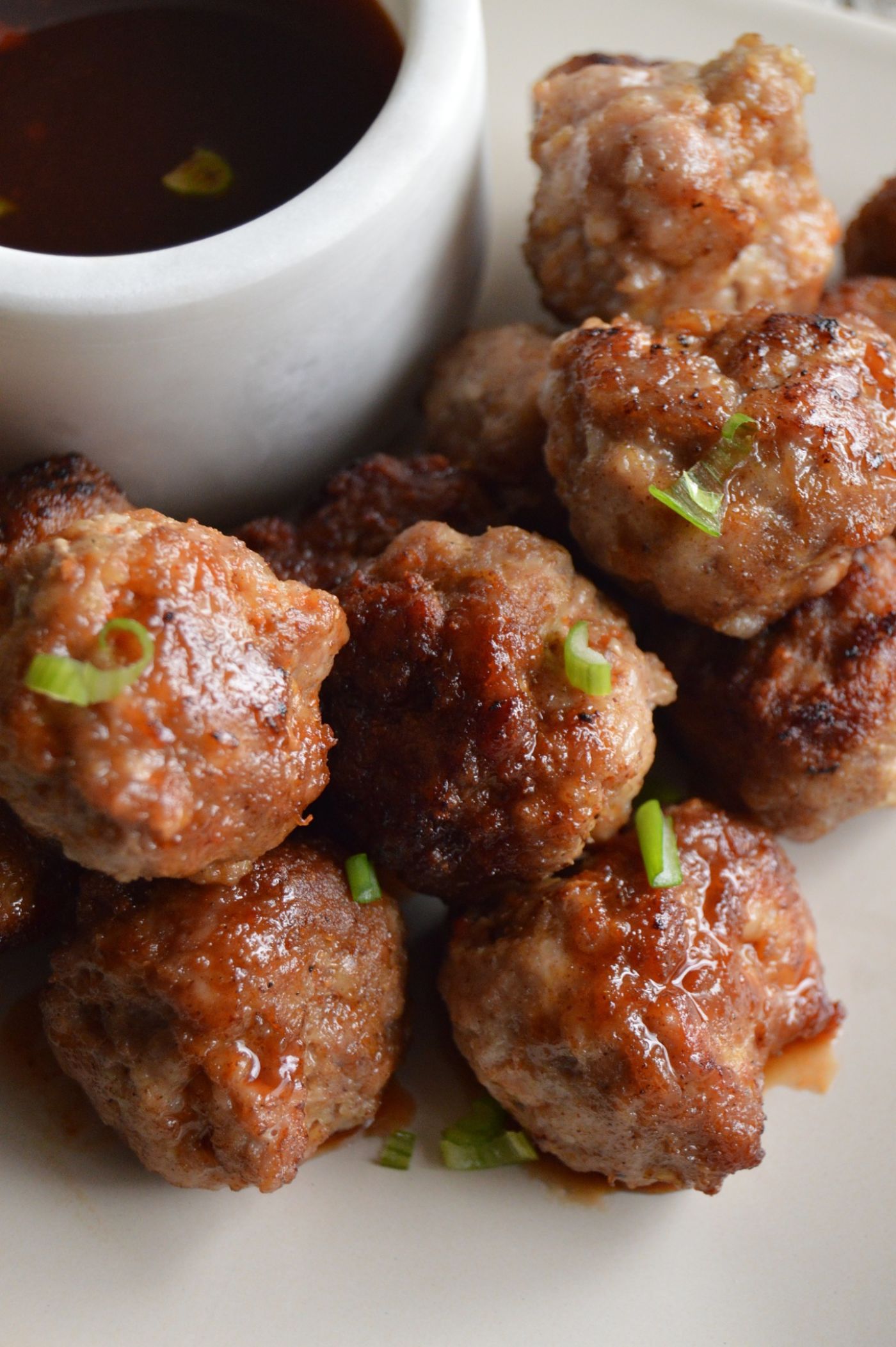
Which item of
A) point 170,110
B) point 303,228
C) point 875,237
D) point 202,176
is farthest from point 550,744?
point 875,237

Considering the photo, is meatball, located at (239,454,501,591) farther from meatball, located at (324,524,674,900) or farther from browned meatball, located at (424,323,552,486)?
meatball, located at (324,524,674,900)

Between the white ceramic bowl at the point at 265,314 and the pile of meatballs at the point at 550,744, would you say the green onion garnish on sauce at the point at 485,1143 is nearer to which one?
the pile of meatballs at the point at 550,744

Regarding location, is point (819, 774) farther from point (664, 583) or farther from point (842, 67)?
point (842, 67)

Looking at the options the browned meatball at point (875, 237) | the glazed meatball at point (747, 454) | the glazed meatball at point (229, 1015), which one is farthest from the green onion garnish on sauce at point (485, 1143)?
the browned meatball at point (875, 237)

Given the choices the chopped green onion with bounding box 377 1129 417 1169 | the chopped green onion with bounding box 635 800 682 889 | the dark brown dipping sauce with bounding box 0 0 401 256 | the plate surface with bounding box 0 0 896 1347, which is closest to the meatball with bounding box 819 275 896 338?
the dark brown dipping sauce with bounding box 0 0 401 256

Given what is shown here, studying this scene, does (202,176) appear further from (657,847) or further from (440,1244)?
(440,1244)
